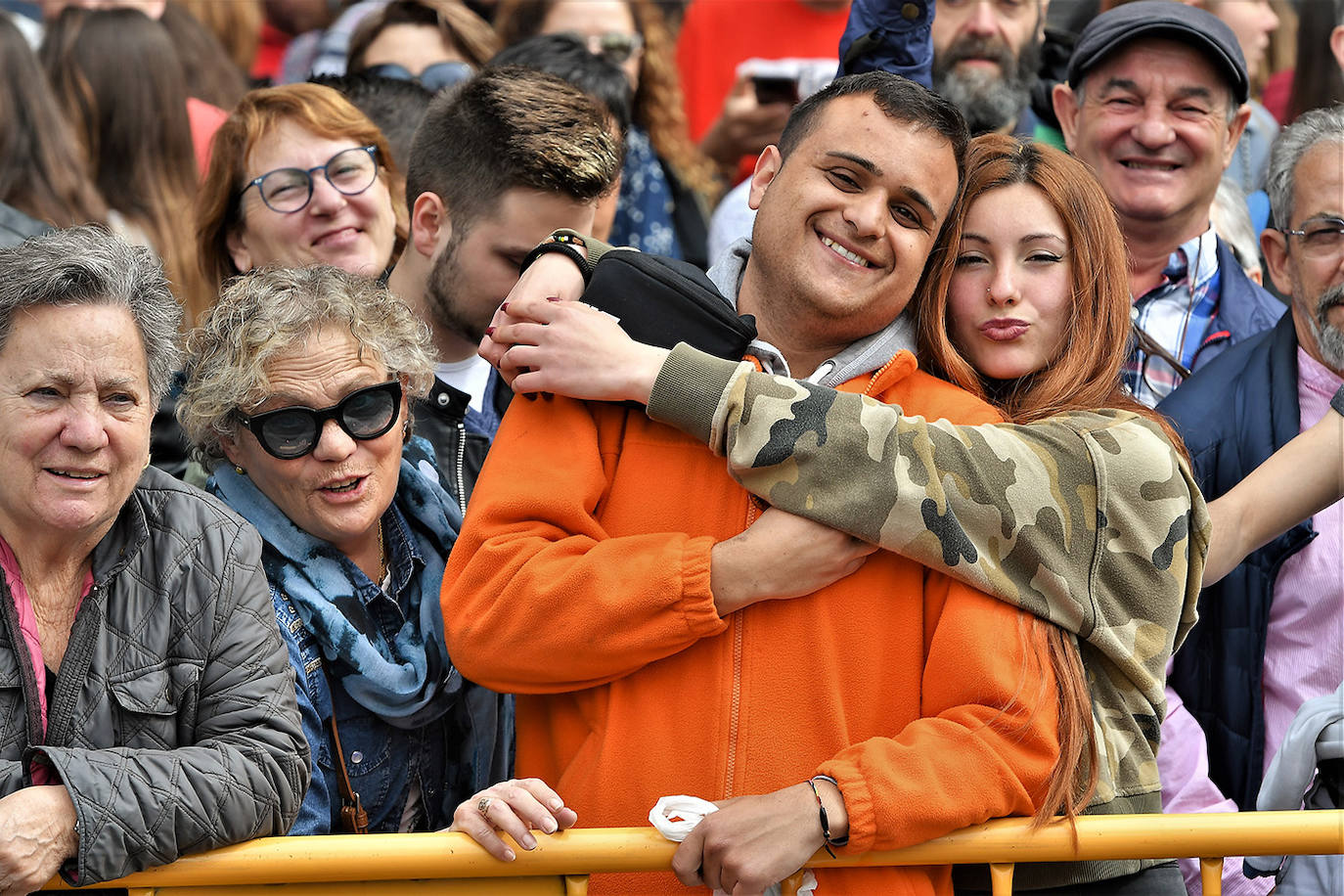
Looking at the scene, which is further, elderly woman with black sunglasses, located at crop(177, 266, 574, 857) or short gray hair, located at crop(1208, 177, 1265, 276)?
short gray hair, located at crop(1208, 177, 1265, 276)

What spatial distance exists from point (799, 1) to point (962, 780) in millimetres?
3970

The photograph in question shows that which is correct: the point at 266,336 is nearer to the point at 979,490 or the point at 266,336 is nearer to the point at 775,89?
the point at 979,490

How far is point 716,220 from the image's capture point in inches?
191

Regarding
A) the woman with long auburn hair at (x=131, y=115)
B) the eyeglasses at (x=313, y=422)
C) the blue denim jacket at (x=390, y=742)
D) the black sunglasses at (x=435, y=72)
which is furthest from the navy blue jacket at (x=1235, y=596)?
the woman with long auburn hair at (x=131, y=115)

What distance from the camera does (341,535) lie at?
2846mm

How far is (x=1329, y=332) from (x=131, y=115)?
3582mm

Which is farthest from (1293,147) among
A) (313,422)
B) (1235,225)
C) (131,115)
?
(131,115)

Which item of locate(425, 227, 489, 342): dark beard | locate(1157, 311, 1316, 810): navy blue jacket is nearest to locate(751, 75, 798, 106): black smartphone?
locate(425, 227, 489, 342): dark beard

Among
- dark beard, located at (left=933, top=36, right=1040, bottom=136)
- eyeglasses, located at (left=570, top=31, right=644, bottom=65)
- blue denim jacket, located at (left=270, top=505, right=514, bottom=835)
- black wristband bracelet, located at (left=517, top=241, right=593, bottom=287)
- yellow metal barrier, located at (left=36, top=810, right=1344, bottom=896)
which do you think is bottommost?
yellow metal barrier, located at (left=36, top=810, right=1344, bottom=896)

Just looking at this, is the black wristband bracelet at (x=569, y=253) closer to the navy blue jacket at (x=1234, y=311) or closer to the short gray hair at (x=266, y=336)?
the short gray hair at (x=266, y=336)

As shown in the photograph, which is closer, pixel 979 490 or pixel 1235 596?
pixel 979 490

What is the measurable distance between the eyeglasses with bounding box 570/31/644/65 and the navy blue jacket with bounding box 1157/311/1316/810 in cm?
274

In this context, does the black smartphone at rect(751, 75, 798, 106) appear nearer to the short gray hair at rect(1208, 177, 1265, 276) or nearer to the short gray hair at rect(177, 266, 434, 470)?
the short gray hair at rect(1208, 177, 1265, 276)

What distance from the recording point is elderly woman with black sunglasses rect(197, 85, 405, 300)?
3770mm
